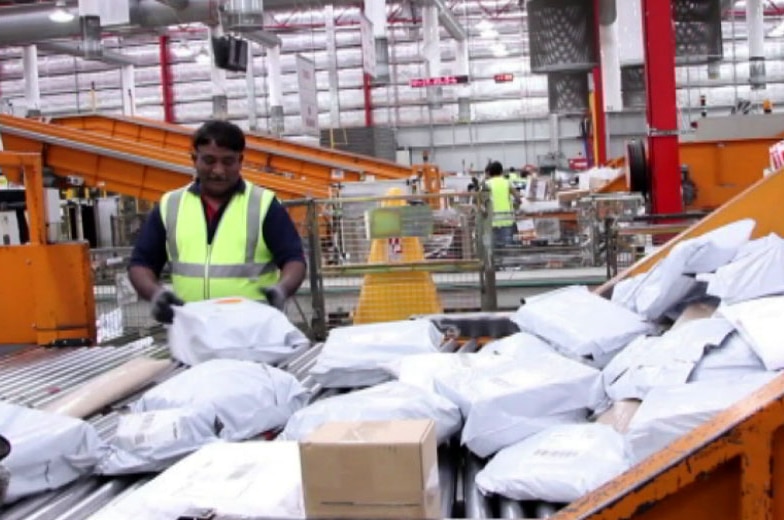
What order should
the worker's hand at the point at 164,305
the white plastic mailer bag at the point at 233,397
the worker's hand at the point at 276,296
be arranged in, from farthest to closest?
the worker's hand at the point at 276,296
the worker's hand at the point at 164,305
the white plastic mailer bag at the point at 233,397

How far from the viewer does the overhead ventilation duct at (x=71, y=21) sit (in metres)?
14.3

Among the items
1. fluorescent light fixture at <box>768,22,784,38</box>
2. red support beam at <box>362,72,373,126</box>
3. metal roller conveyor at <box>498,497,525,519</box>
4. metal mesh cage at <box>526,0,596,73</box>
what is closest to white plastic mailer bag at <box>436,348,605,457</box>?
metal roller conveyor at <box>498,497,525,519</box>

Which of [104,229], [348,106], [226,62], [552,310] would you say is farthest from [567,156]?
[552,310]

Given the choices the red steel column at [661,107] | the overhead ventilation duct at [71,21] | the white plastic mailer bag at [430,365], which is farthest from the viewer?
the overhead ventilation duct at [71,21]

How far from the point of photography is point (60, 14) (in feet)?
49.5

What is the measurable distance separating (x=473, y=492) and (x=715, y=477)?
546 millimetres

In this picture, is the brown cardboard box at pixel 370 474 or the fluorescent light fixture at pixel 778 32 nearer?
the brown cardboard box at pixel 370 474

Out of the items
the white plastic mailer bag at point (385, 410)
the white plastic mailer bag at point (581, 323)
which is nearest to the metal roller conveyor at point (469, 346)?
the white plastic mailer bag at point (581, 323)

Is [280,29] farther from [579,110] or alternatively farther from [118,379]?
[118,379]

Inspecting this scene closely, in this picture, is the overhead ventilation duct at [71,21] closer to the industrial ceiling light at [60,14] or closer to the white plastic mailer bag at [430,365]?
the industrial ceiling light at [60,14]

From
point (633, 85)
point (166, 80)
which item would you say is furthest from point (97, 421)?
point (166, 80)

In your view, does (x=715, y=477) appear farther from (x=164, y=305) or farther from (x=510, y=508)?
(x=164, y=305)

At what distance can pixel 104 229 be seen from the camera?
14484mm

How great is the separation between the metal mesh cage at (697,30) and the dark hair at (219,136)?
19.0 ft
